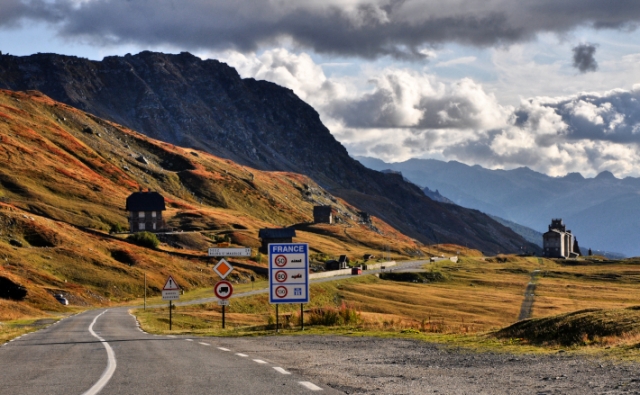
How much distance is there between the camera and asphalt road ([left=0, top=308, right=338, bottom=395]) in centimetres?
1535

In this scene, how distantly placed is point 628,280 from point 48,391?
156 meters

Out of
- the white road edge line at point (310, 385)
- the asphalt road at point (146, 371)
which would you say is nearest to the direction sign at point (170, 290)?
the asphalt road at point (146, 371)

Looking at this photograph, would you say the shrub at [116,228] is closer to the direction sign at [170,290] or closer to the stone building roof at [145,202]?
the stone building roof at [145,202]

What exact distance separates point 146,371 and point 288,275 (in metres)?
17.2

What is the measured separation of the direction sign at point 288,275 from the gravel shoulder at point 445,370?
29.6 ft

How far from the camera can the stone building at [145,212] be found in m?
157

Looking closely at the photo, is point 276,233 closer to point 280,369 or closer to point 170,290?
point 170,290

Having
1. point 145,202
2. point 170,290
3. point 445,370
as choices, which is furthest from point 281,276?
point 145,202

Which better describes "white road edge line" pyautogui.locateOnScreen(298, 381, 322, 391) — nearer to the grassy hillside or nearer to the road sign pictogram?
the road sign pictogram

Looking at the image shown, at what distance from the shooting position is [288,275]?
3578 centimetres

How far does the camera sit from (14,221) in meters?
113

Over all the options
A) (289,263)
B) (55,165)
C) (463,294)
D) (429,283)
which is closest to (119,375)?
(289,263)

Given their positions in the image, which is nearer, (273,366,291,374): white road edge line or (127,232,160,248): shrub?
(273,366,291,374): white road edge line

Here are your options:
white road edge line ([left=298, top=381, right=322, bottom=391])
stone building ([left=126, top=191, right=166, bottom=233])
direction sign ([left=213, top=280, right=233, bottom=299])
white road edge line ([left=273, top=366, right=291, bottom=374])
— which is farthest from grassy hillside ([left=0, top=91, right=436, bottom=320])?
white road edge line ([left=298, top=381, right=322, bottom=391])
